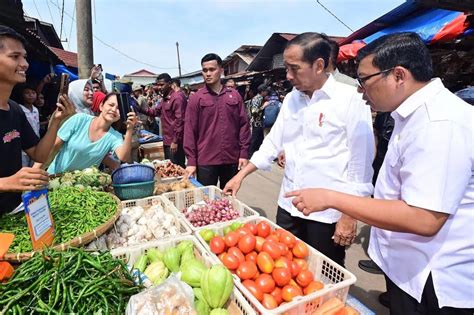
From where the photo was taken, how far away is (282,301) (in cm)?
156

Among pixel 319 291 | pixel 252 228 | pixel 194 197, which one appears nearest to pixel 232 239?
pixel 252 228

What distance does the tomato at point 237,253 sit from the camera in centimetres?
176

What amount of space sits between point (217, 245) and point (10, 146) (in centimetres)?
172

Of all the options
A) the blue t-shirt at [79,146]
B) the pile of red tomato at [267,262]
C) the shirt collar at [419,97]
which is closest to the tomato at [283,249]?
the pile of red tomato at [267,262]

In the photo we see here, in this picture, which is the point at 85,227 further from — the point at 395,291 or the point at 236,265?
the point at 395,291

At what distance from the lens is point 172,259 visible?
5.74ft

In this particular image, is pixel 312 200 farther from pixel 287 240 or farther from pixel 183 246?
pixel 183 246

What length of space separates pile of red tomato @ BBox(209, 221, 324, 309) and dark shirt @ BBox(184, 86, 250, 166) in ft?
7.37

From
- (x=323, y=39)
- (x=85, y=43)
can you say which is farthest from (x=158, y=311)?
(x=85, y=43)

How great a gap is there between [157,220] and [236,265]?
0.93 meters

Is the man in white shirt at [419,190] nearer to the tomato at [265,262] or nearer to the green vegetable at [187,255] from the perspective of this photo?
the tomato at [265,262]

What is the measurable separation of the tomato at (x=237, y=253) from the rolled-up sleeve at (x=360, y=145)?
0.97 m

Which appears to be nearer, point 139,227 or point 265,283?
point 265,283

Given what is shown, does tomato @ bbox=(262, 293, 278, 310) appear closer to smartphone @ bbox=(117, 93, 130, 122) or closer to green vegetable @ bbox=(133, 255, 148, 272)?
green vegetable @ bbox=(133, 255, 148, 272)
